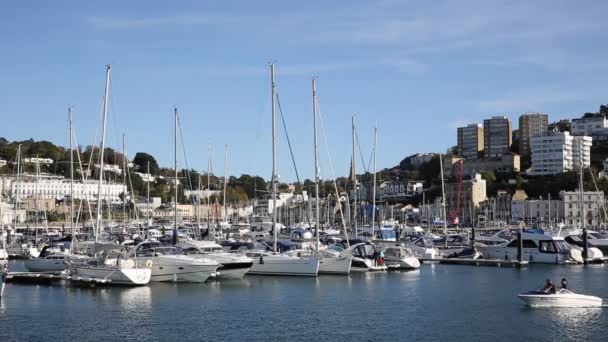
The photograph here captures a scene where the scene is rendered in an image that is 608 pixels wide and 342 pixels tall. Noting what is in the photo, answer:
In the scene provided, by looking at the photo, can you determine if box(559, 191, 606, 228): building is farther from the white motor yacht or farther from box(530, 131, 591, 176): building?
the white motor yacht

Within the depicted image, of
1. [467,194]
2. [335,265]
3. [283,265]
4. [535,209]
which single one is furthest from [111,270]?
[467,194]

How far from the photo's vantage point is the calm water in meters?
31.5

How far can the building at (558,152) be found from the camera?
19300cm

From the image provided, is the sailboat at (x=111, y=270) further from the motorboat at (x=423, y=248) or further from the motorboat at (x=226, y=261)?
the motorboat at (x=423, y=248)

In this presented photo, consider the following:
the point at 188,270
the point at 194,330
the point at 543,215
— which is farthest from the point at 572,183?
the point at 194,330

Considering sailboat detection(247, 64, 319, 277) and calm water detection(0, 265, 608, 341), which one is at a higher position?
sailboat detection(247, 64, 319, 277)

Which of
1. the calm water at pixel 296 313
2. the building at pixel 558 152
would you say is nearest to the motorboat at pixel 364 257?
the calm water at pixel 296 313

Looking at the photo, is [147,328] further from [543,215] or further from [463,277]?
[543,215]

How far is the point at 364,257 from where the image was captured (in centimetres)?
5531

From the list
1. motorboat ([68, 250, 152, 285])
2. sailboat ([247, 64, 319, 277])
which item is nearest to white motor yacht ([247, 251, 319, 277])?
sailboat ([247, 64, 319, 277])

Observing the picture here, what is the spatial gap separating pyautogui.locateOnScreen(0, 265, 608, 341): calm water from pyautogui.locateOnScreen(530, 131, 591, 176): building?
14894 centimetres

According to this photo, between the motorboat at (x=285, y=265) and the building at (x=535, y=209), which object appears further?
the building at (x=535, y=209)

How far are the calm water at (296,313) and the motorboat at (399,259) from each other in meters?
6.53

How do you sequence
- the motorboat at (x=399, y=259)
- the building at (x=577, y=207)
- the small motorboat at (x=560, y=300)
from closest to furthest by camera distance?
the small motorboat at (x=560, y=300) < the motorboat at (x=399, y=259) < the building at (x=577, y=207)
